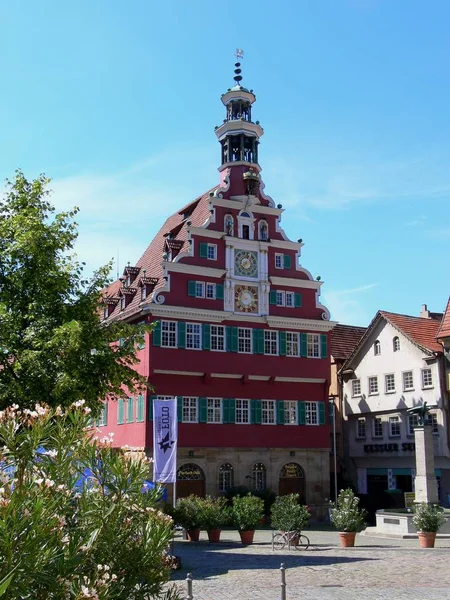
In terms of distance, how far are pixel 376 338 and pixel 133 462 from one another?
4289 cm

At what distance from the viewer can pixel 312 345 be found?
4478 cm

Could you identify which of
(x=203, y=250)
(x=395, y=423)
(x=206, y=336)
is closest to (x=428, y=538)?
(x=206, y=336)

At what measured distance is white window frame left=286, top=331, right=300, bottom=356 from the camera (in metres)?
44.0

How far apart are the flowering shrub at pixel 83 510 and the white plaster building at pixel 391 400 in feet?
124

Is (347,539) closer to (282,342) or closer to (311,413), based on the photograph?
(311,413)

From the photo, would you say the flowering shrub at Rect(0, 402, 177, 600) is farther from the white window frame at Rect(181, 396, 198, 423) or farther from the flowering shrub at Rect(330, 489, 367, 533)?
the white window frame at Rect(181, 396, 198, 423)

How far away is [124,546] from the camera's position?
6.60 metres

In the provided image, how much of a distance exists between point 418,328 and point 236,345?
12078mm

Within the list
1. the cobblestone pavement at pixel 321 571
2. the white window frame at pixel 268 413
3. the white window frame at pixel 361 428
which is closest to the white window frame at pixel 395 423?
the white window frame at pixel 361 428

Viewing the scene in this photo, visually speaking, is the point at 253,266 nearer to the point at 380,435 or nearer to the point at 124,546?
the point at 380,435

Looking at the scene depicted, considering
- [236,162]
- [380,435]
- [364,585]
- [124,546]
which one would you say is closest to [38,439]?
[124,546]

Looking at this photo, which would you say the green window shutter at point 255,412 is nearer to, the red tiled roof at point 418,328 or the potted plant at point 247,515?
the red tiled roof at point 418,328

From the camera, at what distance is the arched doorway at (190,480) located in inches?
1566

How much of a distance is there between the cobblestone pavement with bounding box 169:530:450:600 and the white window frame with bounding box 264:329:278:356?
16.0m
